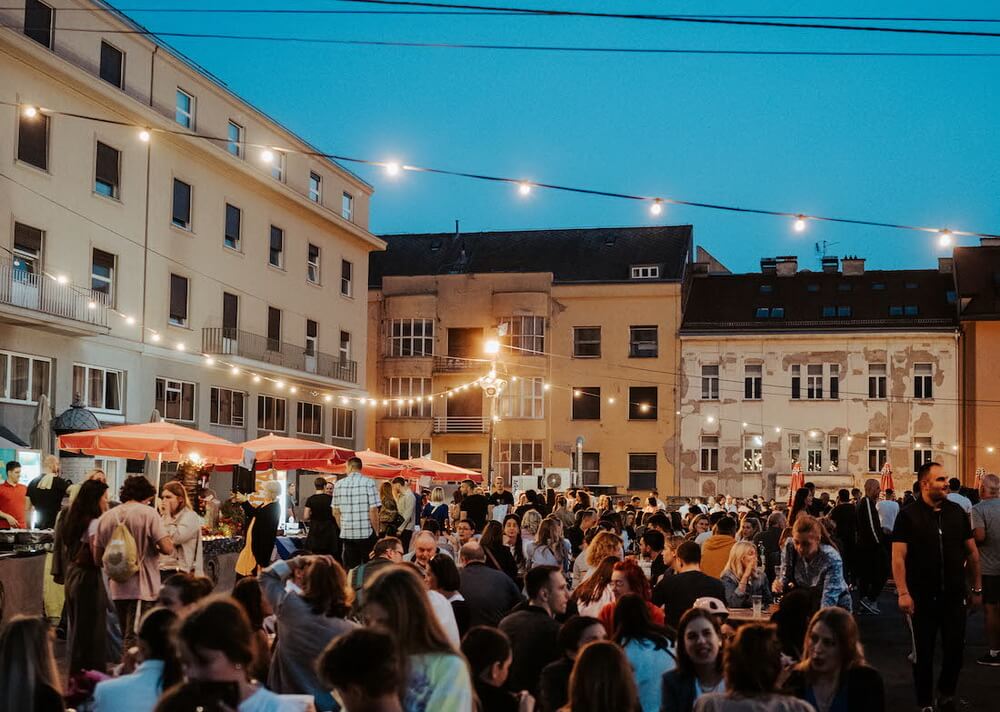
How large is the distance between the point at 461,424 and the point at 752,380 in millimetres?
12419

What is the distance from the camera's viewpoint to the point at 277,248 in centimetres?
4031

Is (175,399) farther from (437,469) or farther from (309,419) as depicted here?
(309,419)

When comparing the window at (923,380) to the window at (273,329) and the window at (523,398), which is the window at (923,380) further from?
the window at (273,329)

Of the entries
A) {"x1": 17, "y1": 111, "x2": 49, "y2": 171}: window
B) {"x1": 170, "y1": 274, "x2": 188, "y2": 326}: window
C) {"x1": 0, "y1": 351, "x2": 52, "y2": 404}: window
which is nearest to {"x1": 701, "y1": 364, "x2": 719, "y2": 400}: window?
{"x1": 170, "y1": 274, "x2": 188, "y2": 326}: window

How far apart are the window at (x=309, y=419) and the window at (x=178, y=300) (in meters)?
7.45

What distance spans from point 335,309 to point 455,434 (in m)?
11.7

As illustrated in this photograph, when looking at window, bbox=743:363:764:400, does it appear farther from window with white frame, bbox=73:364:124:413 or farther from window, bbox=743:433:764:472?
window with white frame, bbox=73:364:124:413

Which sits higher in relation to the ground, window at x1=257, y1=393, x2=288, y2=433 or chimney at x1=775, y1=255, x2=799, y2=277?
chimney at x1=775, y1=255, x2=799, y2=277

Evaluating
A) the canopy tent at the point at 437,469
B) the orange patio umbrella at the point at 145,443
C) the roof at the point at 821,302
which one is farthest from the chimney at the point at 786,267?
the orange patio umbrella at the point at 145,443

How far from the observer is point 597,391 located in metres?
54.5

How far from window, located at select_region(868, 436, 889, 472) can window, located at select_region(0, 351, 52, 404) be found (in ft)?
111

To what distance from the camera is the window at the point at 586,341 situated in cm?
5450

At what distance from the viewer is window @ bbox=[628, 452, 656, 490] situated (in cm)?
5312

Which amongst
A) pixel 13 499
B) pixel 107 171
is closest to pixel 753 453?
pixel 107 171
